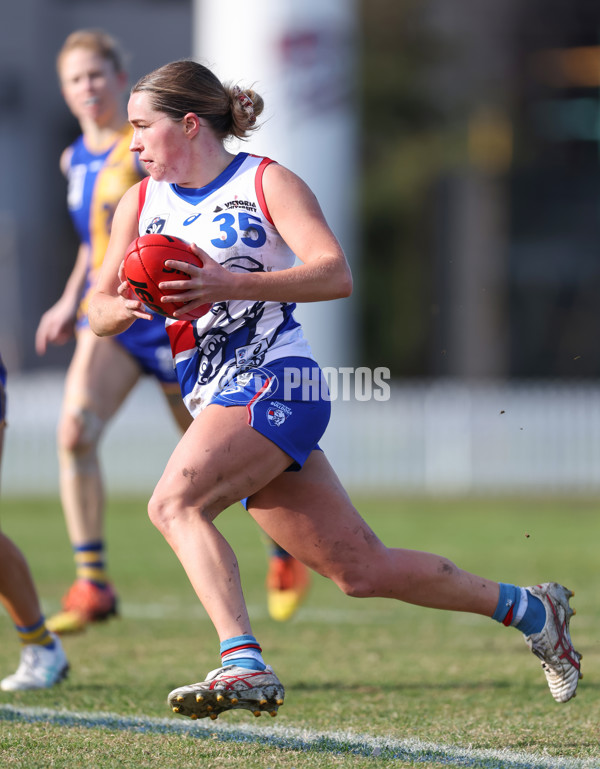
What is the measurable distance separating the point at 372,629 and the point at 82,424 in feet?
6.32

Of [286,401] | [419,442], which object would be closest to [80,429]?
[286,401]

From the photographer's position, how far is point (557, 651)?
13.7ft

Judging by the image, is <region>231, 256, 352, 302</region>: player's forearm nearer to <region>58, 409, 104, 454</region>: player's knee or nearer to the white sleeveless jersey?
the white sleeveless jersey

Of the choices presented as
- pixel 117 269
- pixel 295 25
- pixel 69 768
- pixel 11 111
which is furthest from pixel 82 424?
pixel 11 111

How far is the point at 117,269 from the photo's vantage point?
4.03 metres

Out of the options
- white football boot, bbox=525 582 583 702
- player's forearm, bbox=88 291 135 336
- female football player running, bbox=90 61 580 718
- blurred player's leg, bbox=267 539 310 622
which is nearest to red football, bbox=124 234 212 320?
female football player running, bbox=90 61 580 718

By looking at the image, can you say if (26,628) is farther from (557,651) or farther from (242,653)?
(557,651)

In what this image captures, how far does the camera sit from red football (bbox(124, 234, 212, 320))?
364cm

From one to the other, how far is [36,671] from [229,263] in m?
2.07

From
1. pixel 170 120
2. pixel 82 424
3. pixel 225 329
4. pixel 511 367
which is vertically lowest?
pixel 511 367

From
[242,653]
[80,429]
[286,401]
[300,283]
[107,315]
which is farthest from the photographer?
[80,429]

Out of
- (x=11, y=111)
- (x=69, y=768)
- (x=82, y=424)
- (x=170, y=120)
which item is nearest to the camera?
(x=69, y=768)

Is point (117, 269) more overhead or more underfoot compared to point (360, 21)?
more underfoot

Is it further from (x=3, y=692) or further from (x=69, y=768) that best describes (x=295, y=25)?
(x=69, y=768)
